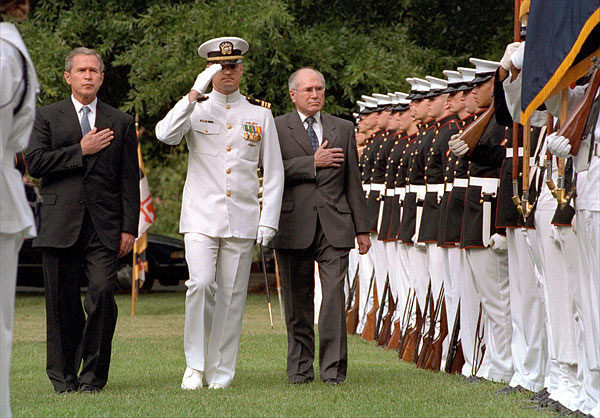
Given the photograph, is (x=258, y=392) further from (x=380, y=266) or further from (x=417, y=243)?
(x=380, y=266)

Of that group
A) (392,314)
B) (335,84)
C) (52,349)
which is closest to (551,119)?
(52,349)

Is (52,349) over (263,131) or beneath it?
beneath

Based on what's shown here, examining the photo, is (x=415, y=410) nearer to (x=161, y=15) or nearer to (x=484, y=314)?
(x=484, y=314)

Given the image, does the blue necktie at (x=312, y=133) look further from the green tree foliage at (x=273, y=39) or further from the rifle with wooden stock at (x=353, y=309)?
the green tree foliage at (x=273, y=39)

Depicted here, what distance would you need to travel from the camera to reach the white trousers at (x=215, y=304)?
8664 millimetres

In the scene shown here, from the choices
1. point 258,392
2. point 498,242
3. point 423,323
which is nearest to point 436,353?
point 423,323

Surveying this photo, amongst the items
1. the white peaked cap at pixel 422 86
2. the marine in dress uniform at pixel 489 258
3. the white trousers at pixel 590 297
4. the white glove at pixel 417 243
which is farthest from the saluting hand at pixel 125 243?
the white peaked cap at pixel 422 86

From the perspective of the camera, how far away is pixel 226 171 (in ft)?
29.1

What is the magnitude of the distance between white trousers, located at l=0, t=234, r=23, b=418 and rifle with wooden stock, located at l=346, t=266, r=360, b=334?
9804 mm

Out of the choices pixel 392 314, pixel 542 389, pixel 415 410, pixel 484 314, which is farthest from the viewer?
pixel 392 314

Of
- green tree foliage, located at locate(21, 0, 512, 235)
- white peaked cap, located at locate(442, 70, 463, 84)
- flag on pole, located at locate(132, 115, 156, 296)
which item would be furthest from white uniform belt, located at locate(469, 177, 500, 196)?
flag on pole, located at locate(132, 115, 156, 296)

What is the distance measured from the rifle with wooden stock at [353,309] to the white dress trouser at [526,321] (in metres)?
5.83

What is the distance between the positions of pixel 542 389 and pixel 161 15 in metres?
13.5

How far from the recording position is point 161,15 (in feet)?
65.6
